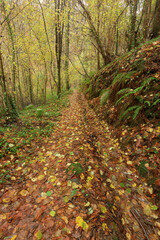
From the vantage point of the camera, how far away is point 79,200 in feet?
7.20

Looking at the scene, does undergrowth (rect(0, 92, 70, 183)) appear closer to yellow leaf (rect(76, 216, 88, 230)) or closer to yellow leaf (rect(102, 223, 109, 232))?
yellow leaf (rect(76, 216, 88, 230))

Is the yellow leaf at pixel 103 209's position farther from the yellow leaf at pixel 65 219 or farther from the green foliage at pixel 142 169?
the green foliage at pixel 142 169

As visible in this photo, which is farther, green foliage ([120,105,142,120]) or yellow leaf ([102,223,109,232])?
green foliage ([120,105,142,120])

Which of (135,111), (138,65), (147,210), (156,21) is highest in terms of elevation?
(156,21)

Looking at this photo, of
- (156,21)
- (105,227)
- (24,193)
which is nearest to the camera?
(105,227)

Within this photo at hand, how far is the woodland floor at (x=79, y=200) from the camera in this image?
1790 mm

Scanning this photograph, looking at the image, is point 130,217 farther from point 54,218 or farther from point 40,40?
point 40,40

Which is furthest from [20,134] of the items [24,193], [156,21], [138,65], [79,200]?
[156,21]

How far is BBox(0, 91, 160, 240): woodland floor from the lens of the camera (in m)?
1.79

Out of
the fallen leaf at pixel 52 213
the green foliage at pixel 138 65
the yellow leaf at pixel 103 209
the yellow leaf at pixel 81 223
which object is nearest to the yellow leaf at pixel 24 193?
the fallen leaf at pixel 52 213

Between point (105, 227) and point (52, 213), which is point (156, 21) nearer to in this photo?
point (105, 227)

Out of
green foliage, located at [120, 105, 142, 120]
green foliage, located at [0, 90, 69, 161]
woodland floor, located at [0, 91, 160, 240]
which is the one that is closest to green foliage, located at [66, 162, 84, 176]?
woodland floor, located at [0, 91, 160, 240]

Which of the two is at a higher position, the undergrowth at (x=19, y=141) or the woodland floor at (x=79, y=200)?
the undergrowth at (x=19, y=141)

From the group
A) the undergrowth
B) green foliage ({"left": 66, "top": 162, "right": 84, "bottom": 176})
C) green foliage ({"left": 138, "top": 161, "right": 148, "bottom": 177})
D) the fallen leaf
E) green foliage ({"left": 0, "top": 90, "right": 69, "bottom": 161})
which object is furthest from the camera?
green foliage ({"left": 0, "top": 90, "right": 69, "bottom": 161})
